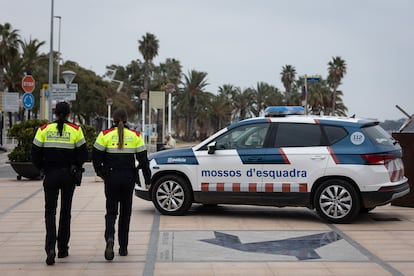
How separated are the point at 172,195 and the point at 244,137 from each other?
5.13 feet

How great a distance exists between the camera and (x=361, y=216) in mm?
10719

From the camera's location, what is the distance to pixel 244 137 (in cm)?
1041

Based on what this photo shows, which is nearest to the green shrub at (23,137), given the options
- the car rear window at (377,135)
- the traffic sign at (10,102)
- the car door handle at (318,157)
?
the car door handle at (318,157)

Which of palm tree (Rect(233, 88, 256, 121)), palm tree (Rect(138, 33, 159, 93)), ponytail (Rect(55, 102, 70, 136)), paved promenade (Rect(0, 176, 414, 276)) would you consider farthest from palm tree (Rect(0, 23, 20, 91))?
ponytail (Rect(55, 102, 70, 136))

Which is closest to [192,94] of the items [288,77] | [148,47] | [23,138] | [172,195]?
[148,47]

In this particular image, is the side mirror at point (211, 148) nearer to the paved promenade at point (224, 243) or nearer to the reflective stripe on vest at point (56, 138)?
the paved promenade at point (224, 243)

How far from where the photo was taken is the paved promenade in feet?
22.5

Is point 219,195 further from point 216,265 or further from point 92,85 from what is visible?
point 92,85

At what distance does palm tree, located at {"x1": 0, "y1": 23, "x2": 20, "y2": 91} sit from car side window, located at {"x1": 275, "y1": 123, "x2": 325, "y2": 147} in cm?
4607

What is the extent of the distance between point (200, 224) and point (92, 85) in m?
55.3

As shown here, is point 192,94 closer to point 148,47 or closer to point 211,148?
point 148,47

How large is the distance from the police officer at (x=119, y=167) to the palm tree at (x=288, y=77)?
78.0 meters

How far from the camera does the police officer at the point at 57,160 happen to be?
701 cm

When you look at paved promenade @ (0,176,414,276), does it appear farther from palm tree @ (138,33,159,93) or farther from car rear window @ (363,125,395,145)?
palm tree @ (138,33,159,93)
